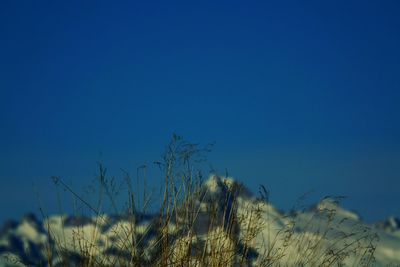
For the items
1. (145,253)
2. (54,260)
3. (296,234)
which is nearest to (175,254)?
(145,253)

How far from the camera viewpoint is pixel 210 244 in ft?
14.5

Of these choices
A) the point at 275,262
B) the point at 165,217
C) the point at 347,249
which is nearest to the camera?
the point at 165,217

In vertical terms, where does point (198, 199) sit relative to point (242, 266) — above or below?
above

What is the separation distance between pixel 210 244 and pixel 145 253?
431mm

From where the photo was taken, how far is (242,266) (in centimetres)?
445

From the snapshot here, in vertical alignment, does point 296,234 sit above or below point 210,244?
above

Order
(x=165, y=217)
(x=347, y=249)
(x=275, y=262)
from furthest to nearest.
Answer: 1. (x=347, y=249)
2. (x=275, y=262)
3. (x=165, y=217)

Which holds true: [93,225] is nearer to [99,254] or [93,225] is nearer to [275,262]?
[99,254]

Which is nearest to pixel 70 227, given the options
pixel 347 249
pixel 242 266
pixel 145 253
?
pixel 145 253

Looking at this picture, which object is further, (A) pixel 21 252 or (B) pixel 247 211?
(A) pixel 21 252

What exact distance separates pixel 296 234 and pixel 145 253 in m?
1.37

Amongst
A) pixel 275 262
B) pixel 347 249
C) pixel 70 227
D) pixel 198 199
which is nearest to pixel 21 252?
pixel 70 227

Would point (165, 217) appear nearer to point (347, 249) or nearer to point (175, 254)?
point (175, 254)

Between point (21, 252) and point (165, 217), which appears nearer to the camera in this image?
point (165, 217)
